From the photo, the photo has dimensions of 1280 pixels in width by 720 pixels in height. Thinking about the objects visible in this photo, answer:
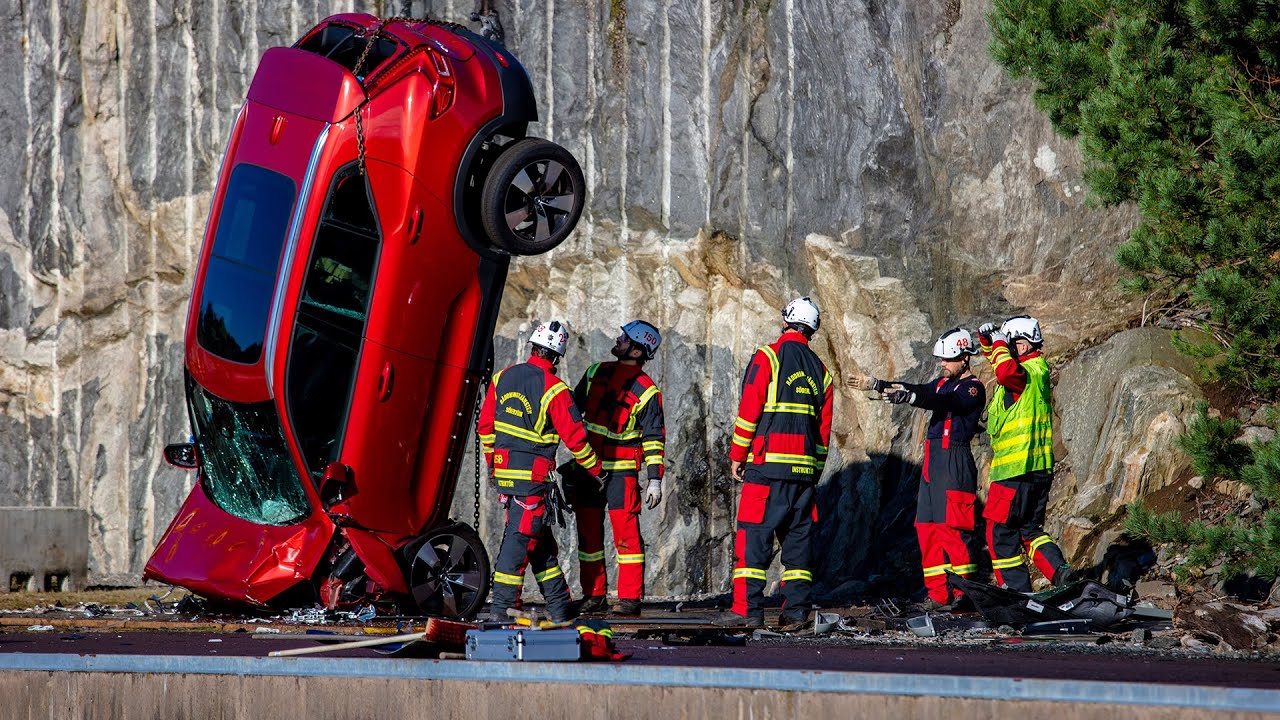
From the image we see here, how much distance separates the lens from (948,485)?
9.82 meters

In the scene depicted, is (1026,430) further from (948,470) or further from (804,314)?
(804,314)

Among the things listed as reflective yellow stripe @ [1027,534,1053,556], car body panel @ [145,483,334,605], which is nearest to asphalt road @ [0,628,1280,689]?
car body panel @ [145,483,334,605]

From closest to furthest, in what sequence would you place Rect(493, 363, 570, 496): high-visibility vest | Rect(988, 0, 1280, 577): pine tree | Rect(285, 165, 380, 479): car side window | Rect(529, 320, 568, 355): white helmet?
Rect(988, 0, 1280, 577): pine tree, Rect(285, 165, 380, 479): car side window, Rect(493, 363, 570, 496): high-visibility vest, Rect(529, 320, 568, 355): white helmet

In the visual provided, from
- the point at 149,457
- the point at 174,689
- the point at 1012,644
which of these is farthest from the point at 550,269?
the point at 174,689

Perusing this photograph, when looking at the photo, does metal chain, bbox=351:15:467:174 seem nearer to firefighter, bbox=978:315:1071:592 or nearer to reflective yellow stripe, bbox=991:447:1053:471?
firefighter, bbox=978:315:1071:592

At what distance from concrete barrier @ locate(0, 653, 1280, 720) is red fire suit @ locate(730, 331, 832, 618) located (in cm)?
382

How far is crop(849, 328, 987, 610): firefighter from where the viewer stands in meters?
9.71

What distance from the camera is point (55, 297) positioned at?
15.7m

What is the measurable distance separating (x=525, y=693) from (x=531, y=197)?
415 cm

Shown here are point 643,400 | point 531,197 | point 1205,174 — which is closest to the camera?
point 1205,174

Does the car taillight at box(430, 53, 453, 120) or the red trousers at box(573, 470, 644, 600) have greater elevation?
the car taillight at box(430, 53, 453, 120)

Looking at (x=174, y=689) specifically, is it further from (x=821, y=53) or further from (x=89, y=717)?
(x=821, y=53)

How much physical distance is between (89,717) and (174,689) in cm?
36

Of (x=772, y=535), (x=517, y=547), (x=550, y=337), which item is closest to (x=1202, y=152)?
(x=772, y=535)
